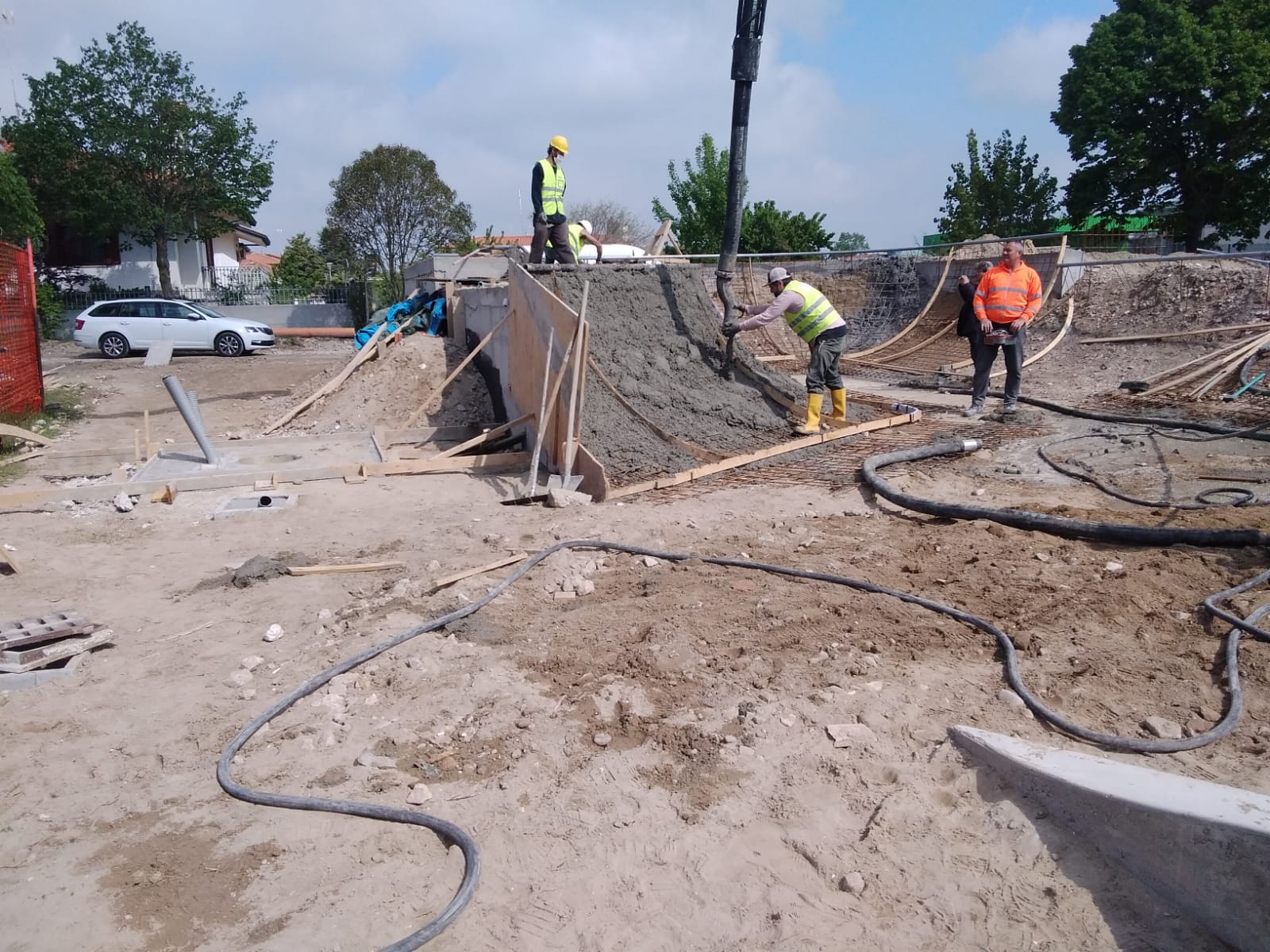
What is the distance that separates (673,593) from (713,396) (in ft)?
13.4

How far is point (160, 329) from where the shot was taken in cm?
2016

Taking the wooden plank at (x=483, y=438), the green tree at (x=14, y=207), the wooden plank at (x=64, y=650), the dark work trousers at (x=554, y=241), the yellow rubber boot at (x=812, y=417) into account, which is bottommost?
the wooden plank at (x=64, y=650)

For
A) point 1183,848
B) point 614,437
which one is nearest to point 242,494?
point 614,437

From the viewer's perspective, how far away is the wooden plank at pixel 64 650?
429 cm

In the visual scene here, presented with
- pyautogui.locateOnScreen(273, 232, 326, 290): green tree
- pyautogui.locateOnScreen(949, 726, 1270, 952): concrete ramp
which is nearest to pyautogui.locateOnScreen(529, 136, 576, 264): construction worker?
pyautogui.locateOnScreen(949, 726, 1270, 952): concrete ramp

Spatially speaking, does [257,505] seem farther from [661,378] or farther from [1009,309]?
[1009,309]

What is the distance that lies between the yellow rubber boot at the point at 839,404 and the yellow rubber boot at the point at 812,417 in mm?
230

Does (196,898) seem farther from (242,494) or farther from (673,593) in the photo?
(242,494)

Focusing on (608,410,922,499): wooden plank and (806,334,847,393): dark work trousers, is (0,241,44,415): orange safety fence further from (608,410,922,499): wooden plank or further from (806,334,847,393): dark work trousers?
(806,334,847,393): dark work trousers

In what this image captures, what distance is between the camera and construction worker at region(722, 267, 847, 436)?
26.7 ft

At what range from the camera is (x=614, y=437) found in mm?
7605

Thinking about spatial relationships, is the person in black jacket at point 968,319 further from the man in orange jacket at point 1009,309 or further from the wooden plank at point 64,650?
the wooden plank at point 64,650

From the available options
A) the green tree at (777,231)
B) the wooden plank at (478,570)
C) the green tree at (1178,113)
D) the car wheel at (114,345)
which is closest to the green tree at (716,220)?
the green tree at (777,231)

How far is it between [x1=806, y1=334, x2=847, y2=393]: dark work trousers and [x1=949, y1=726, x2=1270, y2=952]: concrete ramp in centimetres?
549
